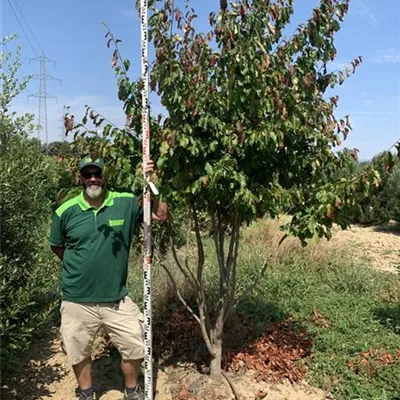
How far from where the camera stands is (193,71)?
3.26m

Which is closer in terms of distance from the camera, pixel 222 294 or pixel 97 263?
pixel 97 263

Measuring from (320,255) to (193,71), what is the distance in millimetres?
5090

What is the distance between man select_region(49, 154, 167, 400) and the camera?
3420mm

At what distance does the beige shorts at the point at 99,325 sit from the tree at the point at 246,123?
3.12 ft

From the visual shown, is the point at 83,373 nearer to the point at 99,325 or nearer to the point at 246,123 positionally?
the point at 99,325

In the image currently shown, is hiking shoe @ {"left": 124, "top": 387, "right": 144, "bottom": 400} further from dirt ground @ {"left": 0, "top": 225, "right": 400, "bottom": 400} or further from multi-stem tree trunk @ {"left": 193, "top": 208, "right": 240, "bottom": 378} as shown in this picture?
multi-stem tree trunk @ {"left": 193, "top": 208, "right": 240, "bottom": 378}

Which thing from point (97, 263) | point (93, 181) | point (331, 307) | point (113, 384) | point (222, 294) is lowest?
point (113, 384)

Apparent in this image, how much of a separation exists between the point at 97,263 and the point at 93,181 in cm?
61

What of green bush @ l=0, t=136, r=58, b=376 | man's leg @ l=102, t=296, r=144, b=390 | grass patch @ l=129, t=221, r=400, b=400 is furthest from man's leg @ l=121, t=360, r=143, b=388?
grass patch @ l=129, t=221, r=400, b=400

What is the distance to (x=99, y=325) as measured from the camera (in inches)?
141

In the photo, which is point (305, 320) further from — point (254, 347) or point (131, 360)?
point (131, 360)

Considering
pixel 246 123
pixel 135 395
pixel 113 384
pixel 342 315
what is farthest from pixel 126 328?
pixel 342 315

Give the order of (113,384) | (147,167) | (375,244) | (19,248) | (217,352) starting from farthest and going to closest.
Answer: (375,244), (19,248), (113,384), (217,352), (147,167)

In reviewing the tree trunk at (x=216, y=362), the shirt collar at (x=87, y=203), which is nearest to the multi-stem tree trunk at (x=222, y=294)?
the tree trunk at (x=216, y=362)
